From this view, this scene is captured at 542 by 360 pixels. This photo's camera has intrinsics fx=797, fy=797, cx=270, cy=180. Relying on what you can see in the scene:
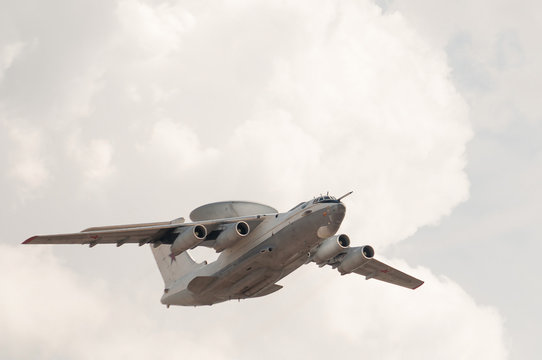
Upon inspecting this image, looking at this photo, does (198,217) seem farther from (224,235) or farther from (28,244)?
(28,244)

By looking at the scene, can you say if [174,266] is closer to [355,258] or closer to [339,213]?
[355,258]


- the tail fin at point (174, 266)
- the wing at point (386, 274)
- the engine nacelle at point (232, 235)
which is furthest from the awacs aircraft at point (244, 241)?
the wing at point (386, 274)

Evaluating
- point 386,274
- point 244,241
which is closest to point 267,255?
point 244,241

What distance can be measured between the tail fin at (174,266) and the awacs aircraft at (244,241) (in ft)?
2.44

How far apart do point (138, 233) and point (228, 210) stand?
3925 millimetres

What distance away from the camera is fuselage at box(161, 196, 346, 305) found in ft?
99.1

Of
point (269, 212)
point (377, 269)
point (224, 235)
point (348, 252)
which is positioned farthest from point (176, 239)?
point (377, 269)

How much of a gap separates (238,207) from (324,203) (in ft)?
15.3

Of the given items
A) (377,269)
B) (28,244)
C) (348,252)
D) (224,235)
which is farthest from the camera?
(377,269)

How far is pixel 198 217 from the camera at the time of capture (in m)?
33.1

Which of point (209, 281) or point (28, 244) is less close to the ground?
point (28, 244)

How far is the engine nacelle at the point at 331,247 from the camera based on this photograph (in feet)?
108

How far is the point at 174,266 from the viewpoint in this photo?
36.7m

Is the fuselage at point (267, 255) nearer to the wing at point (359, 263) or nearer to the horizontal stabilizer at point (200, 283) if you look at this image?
the horizontal stabilizer at point (200, 283)
